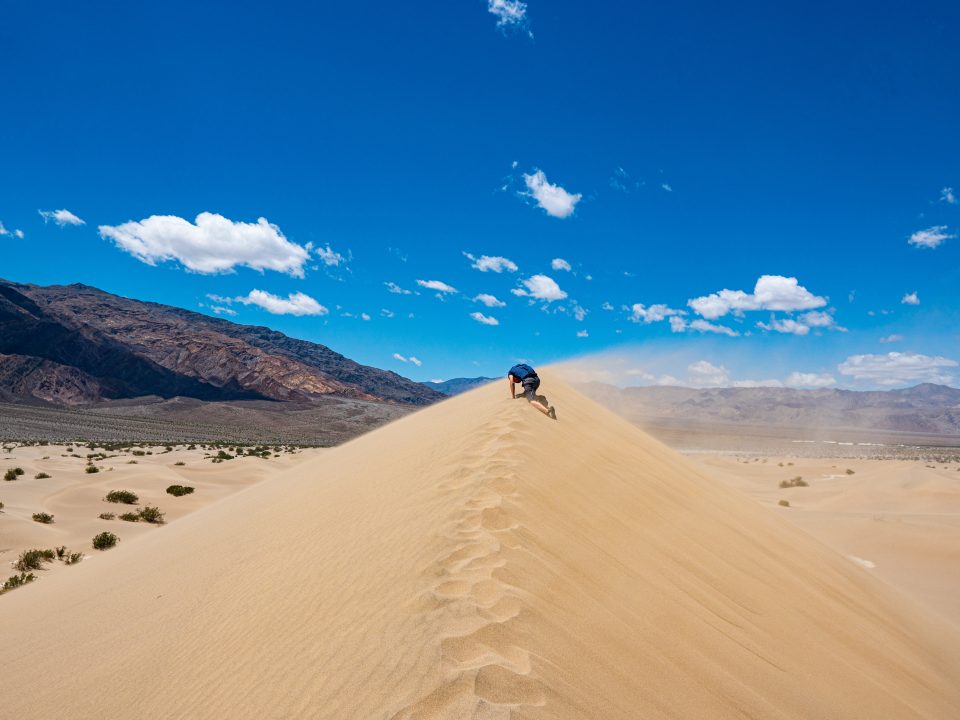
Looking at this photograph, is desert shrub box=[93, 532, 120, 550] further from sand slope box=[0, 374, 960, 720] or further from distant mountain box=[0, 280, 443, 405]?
distant mountain box=[0, 280, 443, 405]

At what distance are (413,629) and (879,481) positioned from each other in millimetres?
23832

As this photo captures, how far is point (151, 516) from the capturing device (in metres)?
12.3

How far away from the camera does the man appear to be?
7047 millimetres

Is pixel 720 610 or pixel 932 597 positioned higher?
pixel 720 610

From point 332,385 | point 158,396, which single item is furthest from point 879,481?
point 332,385

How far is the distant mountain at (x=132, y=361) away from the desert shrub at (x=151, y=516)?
3246 inches

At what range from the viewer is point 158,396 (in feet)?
300

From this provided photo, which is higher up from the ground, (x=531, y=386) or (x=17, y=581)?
(x=531, y=386)

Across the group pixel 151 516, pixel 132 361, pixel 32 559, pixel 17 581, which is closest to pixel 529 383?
pixel 17 581

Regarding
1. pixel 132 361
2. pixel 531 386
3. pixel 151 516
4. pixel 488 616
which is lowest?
pixel 151 516

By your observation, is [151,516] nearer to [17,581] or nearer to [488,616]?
[17,581]

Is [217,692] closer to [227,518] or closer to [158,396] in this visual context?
[227,518]

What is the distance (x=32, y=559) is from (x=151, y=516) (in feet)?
14.2

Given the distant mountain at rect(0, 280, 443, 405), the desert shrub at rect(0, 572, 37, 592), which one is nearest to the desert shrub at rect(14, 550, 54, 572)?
the desert shrub at rect(0, 572, 37, 592)
